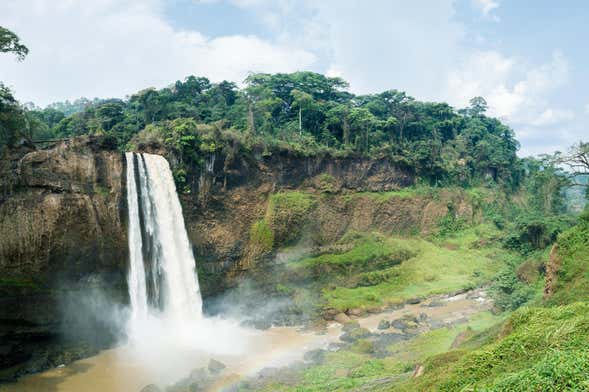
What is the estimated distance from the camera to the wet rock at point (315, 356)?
17.7m

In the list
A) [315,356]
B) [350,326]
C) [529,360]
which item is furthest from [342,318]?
[529,360]

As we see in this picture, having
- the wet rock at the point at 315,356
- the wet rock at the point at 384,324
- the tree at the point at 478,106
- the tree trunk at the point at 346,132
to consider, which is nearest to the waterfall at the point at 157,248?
the wet rock at the point at 315,356

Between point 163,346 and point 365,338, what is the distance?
31.4 feet

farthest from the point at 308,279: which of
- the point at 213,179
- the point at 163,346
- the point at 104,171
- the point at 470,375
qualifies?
the point at 470,375

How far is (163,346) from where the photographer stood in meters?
20.0

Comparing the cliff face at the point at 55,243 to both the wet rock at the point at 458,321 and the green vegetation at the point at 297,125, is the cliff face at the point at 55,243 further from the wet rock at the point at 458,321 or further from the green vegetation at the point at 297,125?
the wet rock at the point at 458,321

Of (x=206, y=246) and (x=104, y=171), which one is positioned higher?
(x=104, y=171)

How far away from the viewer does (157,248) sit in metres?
22.5

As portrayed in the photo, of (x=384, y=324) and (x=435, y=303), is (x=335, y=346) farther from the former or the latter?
(x=435, y=303)

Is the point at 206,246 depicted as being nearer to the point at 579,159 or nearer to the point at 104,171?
the point at 104,171

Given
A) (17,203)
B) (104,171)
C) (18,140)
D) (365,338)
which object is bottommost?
(365,338)

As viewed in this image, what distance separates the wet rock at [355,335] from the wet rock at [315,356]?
2353 millimetres

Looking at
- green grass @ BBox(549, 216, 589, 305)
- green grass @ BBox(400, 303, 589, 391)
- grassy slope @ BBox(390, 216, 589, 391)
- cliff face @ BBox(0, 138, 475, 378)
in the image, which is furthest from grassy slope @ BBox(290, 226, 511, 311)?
green grass @ BBox(400, 303, 589, 391)

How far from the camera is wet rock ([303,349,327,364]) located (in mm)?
17725
